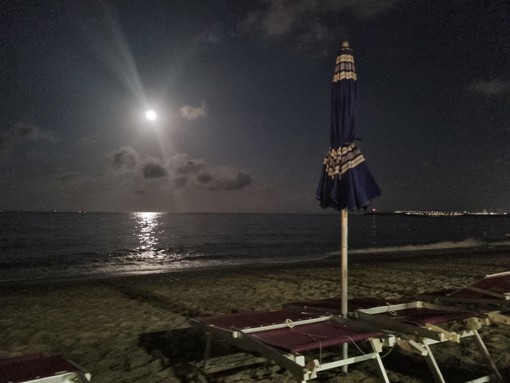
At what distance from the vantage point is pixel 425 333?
343 cm

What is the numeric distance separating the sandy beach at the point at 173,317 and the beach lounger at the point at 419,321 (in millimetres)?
631

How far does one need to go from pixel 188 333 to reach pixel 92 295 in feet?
16.6

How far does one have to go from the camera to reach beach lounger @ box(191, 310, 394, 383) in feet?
9.54

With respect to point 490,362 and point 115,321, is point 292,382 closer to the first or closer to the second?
point 490,362

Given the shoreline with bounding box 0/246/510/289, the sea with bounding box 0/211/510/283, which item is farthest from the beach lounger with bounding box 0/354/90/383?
the sea with bounding box 0/211/510/283

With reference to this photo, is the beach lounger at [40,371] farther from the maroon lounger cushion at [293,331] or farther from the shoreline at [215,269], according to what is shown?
the shoreline at [215,269]

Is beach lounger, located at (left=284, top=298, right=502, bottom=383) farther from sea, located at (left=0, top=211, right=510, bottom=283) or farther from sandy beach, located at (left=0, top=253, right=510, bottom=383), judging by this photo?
sea, located at (left=0, top=211, right=510, bottom=283)

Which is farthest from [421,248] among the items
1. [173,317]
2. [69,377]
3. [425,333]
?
[69,377]

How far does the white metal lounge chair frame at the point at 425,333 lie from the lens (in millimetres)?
3344

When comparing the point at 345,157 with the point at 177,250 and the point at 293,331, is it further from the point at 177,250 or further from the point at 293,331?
the point at 177,250

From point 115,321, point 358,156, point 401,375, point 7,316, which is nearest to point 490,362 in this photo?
point 401,375

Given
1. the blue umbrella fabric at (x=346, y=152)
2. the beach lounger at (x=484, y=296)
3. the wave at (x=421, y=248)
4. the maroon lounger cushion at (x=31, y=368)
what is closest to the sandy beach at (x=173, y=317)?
the beach lounger at (x=484, y=296)

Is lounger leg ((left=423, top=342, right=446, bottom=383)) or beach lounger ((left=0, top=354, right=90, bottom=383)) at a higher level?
beach lounger ((left=0, top=354, right=90, bottom=383))

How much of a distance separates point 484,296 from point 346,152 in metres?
2.49
